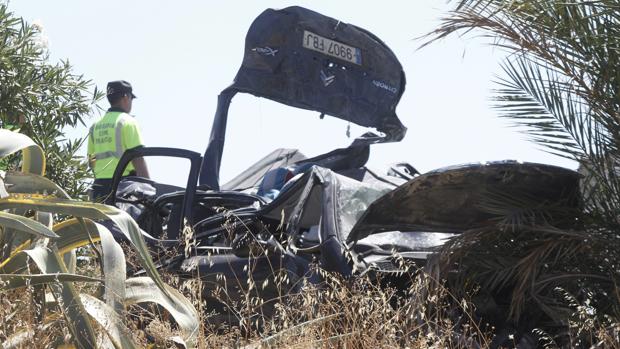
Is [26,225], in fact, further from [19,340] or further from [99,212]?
[19,340]

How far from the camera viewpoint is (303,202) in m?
6.94

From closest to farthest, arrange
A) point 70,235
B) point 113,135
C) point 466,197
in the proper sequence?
point 70,235 < point 466,197 < point 113,135

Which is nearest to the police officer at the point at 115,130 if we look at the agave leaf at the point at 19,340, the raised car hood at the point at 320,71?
the raised car hood at the point at 320,71

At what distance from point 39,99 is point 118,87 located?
346cm

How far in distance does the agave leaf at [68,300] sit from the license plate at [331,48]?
5.64 metres

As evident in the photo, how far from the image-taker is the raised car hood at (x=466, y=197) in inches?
263

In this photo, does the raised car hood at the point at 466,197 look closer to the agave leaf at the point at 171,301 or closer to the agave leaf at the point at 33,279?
the agave leaf at the point at 171,301

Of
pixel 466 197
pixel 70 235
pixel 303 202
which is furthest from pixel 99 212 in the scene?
pixel 466 197

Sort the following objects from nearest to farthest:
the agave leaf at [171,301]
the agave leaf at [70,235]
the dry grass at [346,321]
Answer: the agave leaf at [171,301] < the agave leaf at [70,235] < the dry grass at [346,321]

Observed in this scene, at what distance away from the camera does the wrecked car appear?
669cm

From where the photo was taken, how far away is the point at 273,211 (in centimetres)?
731

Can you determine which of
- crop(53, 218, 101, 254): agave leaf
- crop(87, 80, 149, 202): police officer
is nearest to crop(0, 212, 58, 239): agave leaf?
crop(53, 218, 101, 254): agave leaf

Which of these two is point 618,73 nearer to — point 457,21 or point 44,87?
point 457,21

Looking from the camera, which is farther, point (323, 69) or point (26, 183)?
point (323, 69)
